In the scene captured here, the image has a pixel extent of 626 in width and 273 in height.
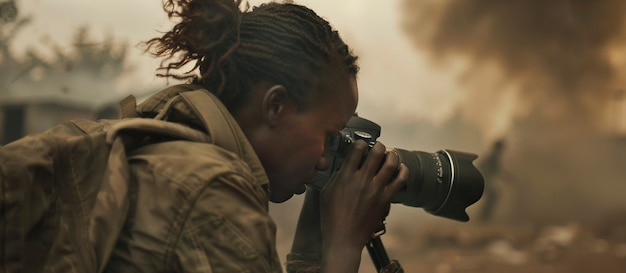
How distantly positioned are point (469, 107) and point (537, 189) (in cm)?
35

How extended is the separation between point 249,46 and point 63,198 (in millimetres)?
294

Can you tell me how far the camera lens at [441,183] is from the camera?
3.68 feet

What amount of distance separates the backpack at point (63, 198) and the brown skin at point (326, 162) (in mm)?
172

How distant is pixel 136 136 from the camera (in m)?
0.80

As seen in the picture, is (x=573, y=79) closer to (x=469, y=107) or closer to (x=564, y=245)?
(x=469, y=107)

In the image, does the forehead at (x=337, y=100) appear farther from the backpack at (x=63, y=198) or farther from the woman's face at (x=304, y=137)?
the backpack at (x=63, y=198)

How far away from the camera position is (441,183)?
1140 mm

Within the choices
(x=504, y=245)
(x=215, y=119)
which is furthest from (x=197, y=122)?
(x=504, y=245)

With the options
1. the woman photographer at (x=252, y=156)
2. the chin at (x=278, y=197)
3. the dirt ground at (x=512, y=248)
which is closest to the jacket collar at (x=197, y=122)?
the woman photographer at (x=252, y=156)

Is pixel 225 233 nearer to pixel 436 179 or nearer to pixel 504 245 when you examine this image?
pixel 436 179

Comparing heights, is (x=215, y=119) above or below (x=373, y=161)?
below

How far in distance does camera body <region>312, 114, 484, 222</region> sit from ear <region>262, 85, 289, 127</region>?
0.56 feet

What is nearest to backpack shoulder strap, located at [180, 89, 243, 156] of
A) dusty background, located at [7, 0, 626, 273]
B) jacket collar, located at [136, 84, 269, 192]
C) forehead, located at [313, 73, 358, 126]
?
jacket collar, located at [136, 84, 269, 192]

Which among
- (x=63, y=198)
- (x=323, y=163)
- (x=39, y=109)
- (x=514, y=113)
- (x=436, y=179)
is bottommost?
(x=63, y=198)
